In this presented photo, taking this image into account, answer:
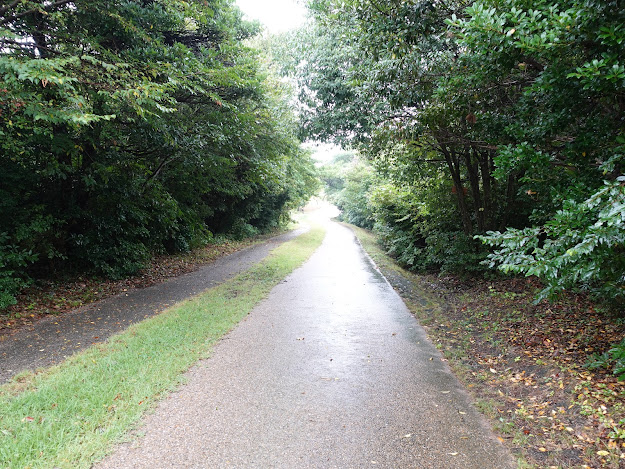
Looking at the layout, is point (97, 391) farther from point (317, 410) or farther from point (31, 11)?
point (31, 11)

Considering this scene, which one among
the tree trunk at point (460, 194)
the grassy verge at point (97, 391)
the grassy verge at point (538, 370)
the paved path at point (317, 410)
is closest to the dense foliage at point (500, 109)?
the tree trunk at point (460, 194)

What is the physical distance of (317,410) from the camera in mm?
3633

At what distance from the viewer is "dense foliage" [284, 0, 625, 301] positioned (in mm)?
3180

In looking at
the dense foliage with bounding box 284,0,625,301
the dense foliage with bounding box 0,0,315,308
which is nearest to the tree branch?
the dense foliage with bounding box 0,0,315,308

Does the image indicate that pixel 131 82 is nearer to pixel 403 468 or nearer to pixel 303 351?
pixel 303 351

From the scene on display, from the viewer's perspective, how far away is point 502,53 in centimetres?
391

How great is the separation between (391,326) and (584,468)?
3.95 meters

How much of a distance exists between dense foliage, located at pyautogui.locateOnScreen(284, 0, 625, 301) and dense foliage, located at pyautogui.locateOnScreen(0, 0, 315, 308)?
8.91 feet

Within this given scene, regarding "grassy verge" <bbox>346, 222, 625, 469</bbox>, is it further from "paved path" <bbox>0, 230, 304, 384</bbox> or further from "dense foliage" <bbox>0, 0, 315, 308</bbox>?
"dense foliage" <bbox>0, 0, 315, 308</bbox>

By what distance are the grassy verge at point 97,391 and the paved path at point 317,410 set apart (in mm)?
230

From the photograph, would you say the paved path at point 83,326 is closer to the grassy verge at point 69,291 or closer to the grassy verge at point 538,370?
the grassy verge at point 69,291

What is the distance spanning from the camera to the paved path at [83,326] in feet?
16.1

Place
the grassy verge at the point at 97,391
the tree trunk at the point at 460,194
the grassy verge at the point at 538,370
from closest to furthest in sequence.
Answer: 1. the grassy verge at the point at 97,391
2. the grassy verge at the point at 538,370
3. the tree trunk at the point at 460,194

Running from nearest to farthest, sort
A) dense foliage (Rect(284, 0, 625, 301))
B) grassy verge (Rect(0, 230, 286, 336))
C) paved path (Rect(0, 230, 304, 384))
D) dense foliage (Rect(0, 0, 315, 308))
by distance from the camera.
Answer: dense foliage (Rect(284, 0, 625, 301))
paved path (Rect(0, 230, 304, 384))
dense foliage (Rect(0, 0, 315, 308))
grassy verge (Rect(0, 230, 286, 336))
